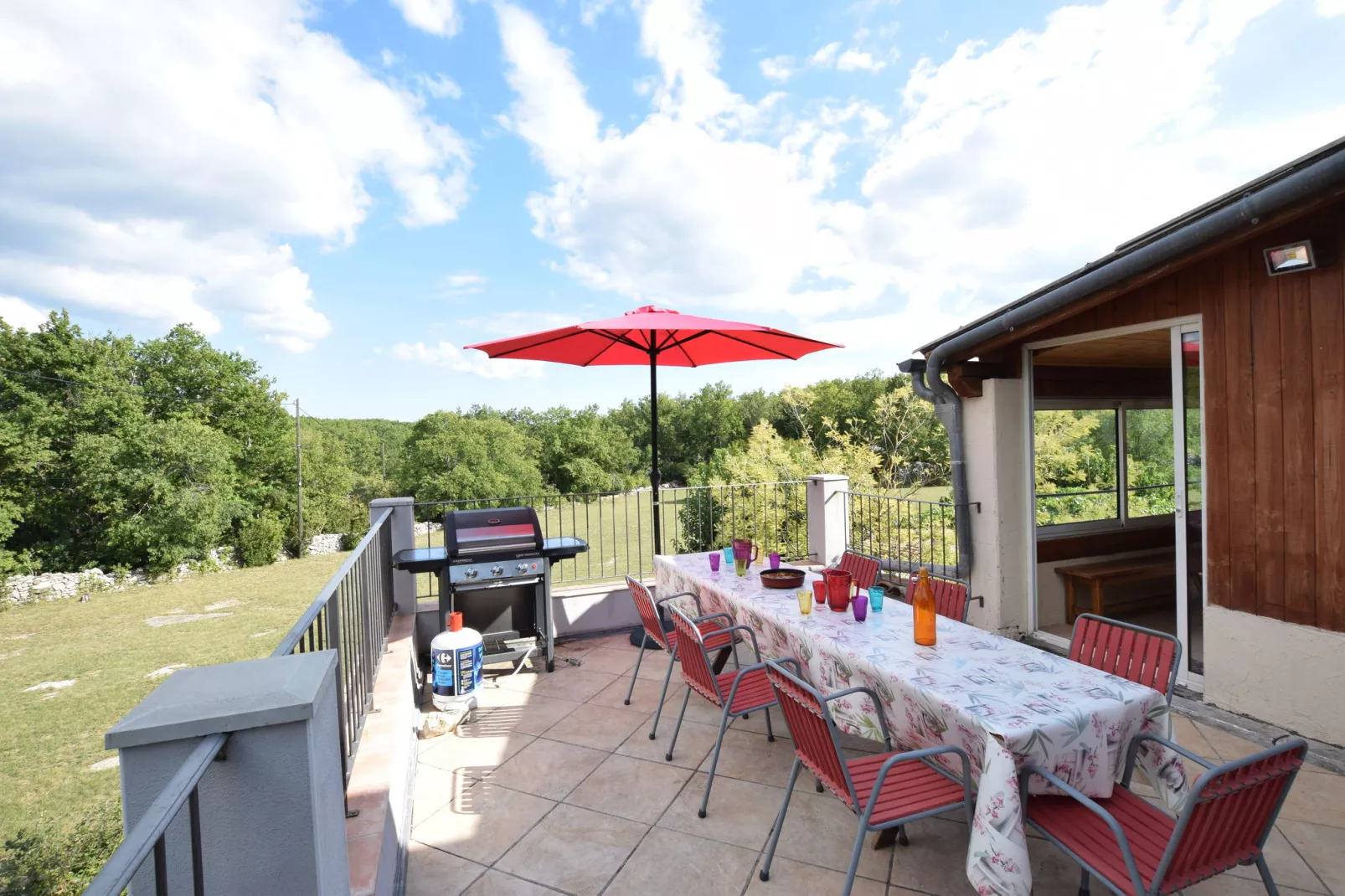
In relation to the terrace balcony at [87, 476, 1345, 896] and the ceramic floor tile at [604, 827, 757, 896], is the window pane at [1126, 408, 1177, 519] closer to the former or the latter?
the terrace balcony at [87, 476, 1345, 896]

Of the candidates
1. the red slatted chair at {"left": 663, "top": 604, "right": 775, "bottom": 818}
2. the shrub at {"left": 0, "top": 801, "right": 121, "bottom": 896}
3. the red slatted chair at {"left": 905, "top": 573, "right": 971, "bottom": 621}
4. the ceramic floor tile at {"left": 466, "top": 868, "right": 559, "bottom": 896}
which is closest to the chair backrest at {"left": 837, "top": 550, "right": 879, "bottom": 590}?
the red slatted chair at {"left": 905, "top": 573, "right": 971, "bottom": 621}

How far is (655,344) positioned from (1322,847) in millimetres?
4329

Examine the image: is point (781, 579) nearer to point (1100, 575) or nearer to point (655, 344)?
point (655, 344)

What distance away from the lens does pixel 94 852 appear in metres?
8.89

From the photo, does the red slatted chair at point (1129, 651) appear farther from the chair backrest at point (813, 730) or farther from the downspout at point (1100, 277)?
the downspout at point (1100, 277)

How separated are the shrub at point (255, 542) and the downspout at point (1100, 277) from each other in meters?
32.9

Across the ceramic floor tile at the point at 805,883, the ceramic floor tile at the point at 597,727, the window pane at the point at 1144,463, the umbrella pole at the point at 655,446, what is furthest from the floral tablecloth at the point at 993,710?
the window pane at the point at 1144,463

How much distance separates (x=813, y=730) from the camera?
2.01 meters

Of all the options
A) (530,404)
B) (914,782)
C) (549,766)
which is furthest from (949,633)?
(530,404)

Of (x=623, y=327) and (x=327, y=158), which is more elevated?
(x=327, y=158)

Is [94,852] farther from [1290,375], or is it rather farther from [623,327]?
[1290,375]

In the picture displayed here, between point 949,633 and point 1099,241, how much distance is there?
14859 millimetres

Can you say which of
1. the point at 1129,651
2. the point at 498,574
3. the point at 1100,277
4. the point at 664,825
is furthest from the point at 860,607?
the point at 498,574

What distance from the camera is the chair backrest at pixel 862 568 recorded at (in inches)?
150
